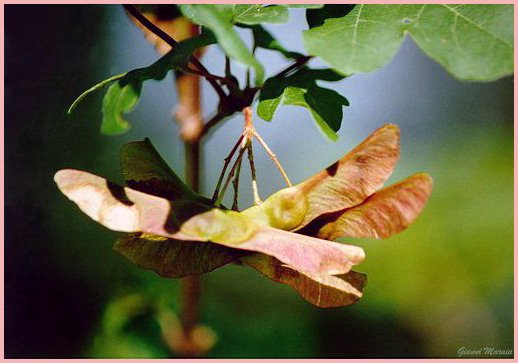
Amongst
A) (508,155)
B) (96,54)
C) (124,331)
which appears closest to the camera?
(124,331)

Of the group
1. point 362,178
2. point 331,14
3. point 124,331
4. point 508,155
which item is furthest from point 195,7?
point 508,155

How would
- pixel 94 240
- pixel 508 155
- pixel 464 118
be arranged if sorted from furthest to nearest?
1. pixel 464 118
2. pixel 508 155
3. pixel 94 240

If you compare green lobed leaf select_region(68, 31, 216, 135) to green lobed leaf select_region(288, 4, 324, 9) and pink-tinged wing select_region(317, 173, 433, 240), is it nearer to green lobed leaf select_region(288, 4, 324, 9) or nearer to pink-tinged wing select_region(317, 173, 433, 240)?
green lobed leaf select_region(288, 4, 324, 9)

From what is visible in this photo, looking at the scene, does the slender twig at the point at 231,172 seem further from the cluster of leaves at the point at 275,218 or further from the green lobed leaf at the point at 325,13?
the green lobed leaf at the point at 325,13

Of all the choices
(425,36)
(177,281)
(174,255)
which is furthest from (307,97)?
(177,281)

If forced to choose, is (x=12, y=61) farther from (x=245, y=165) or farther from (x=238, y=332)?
(x=238, y=332)

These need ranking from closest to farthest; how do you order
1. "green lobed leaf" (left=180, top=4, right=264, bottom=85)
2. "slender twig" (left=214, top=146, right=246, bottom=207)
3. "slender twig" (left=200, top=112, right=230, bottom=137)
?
"green lobed leaf" (left=180, top=4, right=264, bottom=85)
"slender twig" (left=214, top=146, right=246, bottom=207)
"slender twig" (left=200, top=112, right=230, bottom=137)

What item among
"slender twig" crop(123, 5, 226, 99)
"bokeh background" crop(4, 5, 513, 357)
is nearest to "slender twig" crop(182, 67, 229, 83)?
"slender twig" crop(123, 5, 226, 99)
